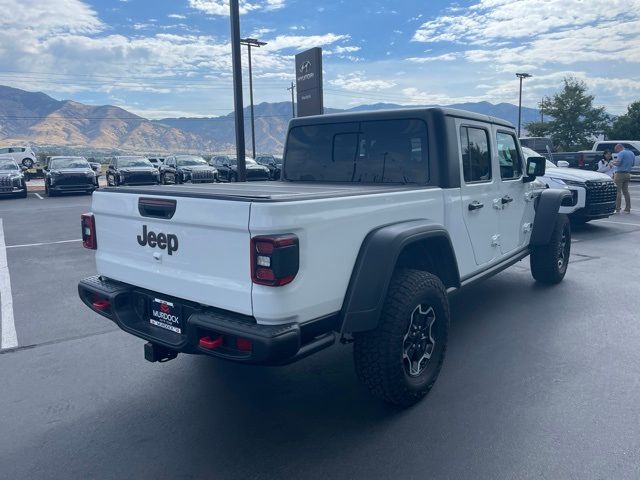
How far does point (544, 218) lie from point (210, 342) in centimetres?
438

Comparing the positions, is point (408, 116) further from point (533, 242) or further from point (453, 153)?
point (533, 242)

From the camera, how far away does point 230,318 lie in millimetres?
2811

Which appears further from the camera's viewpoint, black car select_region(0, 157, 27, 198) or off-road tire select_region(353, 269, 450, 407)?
black car select_region(0, 157, 27, 198)

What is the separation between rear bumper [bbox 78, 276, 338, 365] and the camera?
103 inches

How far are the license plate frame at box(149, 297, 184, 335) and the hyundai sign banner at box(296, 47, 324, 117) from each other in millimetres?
12832

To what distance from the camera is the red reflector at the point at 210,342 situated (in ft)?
9.16

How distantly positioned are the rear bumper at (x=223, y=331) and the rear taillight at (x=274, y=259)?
0.26 meters

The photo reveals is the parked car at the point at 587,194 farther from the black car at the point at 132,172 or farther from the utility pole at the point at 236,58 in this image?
the black car at the point at 132,172

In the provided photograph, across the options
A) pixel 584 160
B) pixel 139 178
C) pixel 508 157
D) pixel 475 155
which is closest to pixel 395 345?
pixel 475 155

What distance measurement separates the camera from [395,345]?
10.2 ft

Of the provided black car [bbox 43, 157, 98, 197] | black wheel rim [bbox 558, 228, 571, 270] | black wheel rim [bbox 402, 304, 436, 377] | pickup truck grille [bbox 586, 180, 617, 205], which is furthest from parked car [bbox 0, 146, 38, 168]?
black wheel rim [bbox 402, 304, 436, 377]

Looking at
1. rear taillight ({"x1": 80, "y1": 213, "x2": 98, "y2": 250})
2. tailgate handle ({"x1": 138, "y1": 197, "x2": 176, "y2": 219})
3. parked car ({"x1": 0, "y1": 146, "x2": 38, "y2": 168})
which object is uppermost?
parked car ({"x1": 0, "y1": 146, "x2": 38, "y2": 168})

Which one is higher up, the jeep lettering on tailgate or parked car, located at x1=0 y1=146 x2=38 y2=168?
parked car, located at x1=0 y1=146 x2=38 y2=168

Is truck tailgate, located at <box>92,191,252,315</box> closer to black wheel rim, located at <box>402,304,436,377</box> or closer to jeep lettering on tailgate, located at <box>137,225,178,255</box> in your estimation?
jeep lettering on tailgate, located at <box>137,225,178,255</box>
